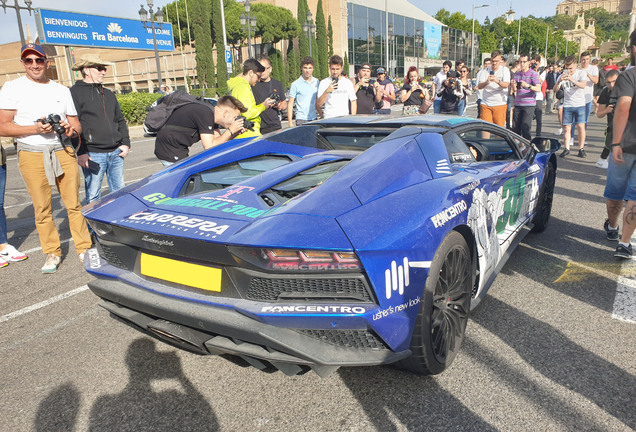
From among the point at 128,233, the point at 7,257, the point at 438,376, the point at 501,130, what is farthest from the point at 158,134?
the point at 438,376

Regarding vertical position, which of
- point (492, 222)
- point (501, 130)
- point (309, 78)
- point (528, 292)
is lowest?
point (528, 292)

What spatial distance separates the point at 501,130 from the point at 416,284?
2.22 metres

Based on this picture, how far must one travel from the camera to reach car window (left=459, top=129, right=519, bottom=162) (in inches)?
138

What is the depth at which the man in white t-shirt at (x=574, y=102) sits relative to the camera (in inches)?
362

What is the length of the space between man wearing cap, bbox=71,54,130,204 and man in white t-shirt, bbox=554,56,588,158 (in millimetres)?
8144

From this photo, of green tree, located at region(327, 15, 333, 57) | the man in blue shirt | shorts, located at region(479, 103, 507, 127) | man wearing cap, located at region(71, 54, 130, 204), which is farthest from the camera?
green tree, located at region(327, 15, 333, 57)

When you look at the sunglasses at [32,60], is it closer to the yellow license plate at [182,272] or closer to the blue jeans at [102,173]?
the blue jeans at [102,173]

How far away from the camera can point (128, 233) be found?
2285 mm

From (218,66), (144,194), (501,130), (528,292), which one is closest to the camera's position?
(144,194)

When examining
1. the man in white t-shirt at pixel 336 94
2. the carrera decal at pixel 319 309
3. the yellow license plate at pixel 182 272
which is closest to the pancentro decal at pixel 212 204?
the yellow license plate at pixel 182 272

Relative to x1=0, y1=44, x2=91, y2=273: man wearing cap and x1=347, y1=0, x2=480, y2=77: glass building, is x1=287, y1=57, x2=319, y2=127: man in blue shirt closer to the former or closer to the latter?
x1=0, y1=44, x2=91, y2=273: man wearing cap

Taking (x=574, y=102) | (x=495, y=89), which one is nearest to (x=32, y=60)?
(x=495, y=89)

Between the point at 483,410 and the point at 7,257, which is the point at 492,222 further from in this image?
the point at 7,257

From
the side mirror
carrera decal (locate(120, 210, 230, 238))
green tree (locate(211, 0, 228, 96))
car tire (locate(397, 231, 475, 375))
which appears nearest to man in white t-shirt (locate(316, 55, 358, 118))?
the side mirror
